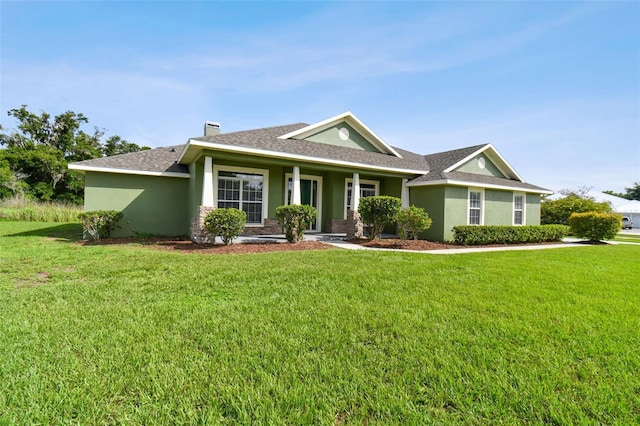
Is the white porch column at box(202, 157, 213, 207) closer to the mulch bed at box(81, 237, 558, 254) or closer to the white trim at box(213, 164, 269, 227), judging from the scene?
the mulch bed at box(81, 237, 558, 254)

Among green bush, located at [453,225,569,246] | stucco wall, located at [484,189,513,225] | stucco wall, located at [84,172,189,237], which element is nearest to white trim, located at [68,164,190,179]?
stucco wall, located at [84,172,189,237]

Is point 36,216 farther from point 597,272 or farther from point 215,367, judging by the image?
point 597,272

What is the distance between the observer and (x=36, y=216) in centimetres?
1878

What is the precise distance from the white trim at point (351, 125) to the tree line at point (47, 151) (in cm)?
2525

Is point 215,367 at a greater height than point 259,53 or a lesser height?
lesser

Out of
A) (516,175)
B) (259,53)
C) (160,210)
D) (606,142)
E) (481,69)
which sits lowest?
(160,210)

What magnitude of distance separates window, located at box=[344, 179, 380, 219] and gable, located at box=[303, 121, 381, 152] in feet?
5.68

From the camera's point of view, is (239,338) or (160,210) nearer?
(239,338)

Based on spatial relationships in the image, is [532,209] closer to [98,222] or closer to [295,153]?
[295,153]

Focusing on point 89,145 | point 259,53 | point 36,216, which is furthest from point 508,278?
point 89,145

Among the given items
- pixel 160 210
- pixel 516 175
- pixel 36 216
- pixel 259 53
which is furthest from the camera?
pixel 36 216

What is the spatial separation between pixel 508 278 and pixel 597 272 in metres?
2.78

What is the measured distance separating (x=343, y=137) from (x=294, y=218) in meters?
6.23

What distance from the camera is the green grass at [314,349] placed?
2.10 m
